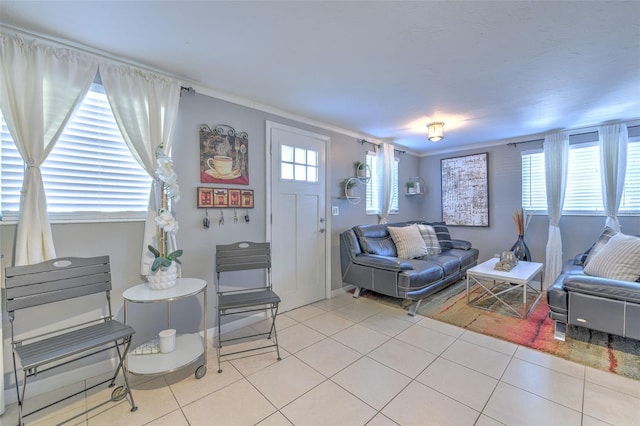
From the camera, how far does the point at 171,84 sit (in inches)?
88.0

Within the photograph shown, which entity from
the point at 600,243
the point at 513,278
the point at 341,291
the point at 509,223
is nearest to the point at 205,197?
the point at 341,291

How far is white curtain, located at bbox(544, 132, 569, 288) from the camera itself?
3.85 metres

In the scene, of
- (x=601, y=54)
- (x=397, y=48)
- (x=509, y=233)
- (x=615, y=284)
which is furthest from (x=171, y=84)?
(x=509, y=233)

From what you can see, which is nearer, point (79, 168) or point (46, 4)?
point (46, 4)

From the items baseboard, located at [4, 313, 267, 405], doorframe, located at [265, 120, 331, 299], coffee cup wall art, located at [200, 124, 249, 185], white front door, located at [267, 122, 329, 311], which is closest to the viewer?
baseboard, located at [4, 313, 267, 405]

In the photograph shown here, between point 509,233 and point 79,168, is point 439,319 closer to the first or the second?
point 509,233

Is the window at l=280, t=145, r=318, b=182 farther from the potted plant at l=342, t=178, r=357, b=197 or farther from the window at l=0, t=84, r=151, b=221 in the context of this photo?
the window at l=0, t=84, r=151, b=221

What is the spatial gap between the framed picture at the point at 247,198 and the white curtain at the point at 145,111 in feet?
2.58

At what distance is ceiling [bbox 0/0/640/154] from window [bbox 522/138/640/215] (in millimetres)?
838

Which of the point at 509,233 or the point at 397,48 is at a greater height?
the point at 397,48

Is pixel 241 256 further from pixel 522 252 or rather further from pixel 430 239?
pixel 522 252

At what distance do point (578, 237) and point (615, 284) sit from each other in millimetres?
2237

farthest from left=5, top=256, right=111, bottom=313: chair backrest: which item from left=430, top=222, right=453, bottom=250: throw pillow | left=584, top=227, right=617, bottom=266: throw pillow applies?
left=584, top=227, right=617, bottom=266: throw pillow

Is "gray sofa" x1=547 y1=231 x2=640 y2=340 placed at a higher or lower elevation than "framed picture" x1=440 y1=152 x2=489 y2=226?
lower
